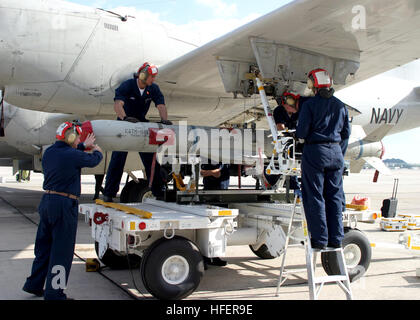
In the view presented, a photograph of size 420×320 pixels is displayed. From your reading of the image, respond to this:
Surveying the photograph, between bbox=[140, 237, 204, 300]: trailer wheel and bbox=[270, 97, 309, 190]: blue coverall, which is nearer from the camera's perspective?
bbox=[140, 237, 204, 300]: trailer wheel

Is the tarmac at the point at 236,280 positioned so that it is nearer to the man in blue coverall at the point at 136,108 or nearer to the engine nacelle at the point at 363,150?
the man in blue coverall at the point at 136,108

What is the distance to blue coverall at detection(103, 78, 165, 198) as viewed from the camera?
20.7 ft

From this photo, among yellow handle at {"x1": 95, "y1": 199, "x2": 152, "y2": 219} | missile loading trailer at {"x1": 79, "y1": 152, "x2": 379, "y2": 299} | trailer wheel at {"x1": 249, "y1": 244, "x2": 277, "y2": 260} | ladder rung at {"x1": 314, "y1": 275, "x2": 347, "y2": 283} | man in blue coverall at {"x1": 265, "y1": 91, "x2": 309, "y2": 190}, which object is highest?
man in blue coverall at {"x1": 265, "y1": 91, "x2": 309, "y2": 190}

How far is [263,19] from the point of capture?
5805 mm

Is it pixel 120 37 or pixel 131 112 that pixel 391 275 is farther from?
pixel 120 37

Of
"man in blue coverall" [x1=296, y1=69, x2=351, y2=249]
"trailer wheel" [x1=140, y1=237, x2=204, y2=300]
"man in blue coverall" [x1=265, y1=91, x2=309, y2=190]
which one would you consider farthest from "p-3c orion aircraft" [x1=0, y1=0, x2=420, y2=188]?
"trailer wheel" [x1=140, y1=237, x2=204, y2=300]

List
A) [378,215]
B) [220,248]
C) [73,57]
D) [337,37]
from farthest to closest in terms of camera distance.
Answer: [73,57]
[337,37]
[378,215]
[220,248]

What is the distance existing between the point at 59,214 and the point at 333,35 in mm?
4431

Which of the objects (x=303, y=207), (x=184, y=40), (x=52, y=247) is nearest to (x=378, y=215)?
(x=303, y=207)

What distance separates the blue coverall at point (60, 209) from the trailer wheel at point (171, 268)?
2.55 feet

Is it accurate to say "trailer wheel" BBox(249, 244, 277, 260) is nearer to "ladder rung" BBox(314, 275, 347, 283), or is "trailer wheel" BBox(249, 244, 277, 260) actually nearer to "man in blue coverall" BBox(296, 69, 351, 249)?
"man in blue coverall" BBox(296, 69, 351, 249)

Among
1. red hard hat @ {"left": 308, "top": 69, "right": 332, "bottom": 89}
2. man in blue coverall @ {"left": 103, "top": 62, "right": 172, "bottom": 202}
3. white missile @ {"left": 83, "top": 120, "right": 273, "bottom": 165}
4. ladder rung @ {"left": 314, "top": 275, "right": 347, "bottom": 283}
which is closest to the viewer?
ladder rung @ {"left": 314, "top": 275, "right": 347, "bottom": 283}

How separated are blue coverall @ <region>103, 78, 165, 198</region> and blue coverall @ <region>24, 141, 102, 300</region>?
204 cm
